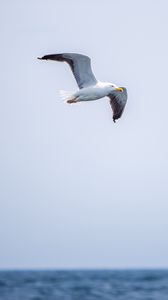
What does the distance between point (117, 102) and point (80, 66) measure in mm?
1372

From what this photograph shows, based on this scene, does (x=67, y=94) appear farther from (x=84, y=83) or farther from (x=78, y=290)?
(x=78, y=290)

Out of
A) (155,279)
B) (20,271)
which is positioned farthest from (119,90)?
(20,271)

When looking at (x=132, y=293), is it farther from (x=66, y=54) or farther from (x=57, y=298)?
(x=66, y=54)

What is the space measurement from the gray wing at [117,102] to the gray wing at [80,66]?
29.3 inches

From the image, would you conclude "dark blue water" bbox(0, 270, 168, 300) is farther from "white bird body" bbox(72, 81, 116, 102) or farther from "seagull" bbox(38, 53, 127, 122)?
"white bird body" bbox(72, 81, 116, 102)

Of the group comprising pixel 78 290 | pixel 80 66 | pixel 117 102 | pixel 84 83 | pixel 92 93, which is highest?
pixel 80 66

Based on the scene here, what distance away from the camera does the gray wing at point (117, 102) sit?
63.6 ft

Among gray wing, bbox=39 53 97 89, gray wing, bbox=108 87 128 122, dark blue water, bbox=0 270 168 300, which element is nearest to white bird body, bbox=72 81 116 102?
gray wing, bbox=39 53 97 89

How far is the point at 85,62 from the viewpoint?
60.5 feet

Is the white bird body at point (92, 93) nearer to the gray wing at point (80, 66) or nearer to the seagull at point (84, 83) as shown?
the seagull at point (84, 83)

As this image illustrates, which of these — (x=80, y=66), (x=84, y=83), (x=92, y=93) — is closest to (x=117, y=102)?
(x=84, y=83)

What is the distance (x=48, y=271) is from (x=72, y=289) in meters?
19.2

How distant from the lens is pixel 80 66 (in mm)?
18562

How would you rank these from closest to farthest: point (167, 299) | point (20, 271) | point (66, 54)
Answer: point (66, 54) < point (167, 299) < point (20, 271)
